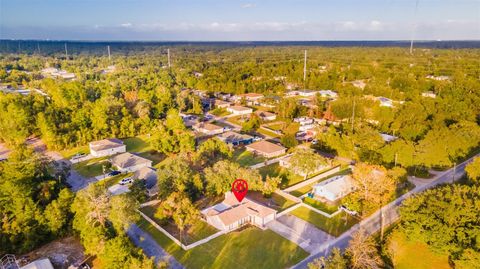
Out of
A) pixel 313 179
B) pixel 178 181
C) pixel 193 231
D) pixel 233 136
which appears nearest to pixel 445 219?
pixel 313 179

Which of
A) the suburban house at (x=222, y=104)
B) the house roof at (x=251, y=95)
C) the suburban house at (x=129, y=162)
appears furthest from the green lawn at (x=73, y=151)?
the house roof at (x=251, y=95)

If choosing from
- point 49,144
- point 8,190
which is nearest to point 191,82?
point 49,144

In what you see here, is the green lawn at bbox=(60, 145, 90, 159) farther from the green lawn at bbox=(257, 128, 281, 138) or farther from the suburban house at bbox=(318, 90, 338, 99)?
the suburban house at bbox=(318, 90, 338, 99)

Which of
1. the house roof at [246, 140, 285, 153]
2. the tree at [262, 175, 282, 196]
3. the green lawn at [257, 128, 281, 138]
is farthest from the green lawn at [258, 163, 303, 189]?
the green lawn at [257, 128, 281, 138]

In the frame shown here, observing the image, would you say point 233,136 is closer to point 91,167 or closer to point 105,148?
point 105,148

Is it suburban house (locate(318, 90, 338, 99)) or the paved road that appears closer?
the paved road

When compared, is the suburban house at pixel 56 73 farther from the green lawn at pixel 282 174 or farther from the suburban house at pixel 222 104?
the green lawn at pixel 282 174
